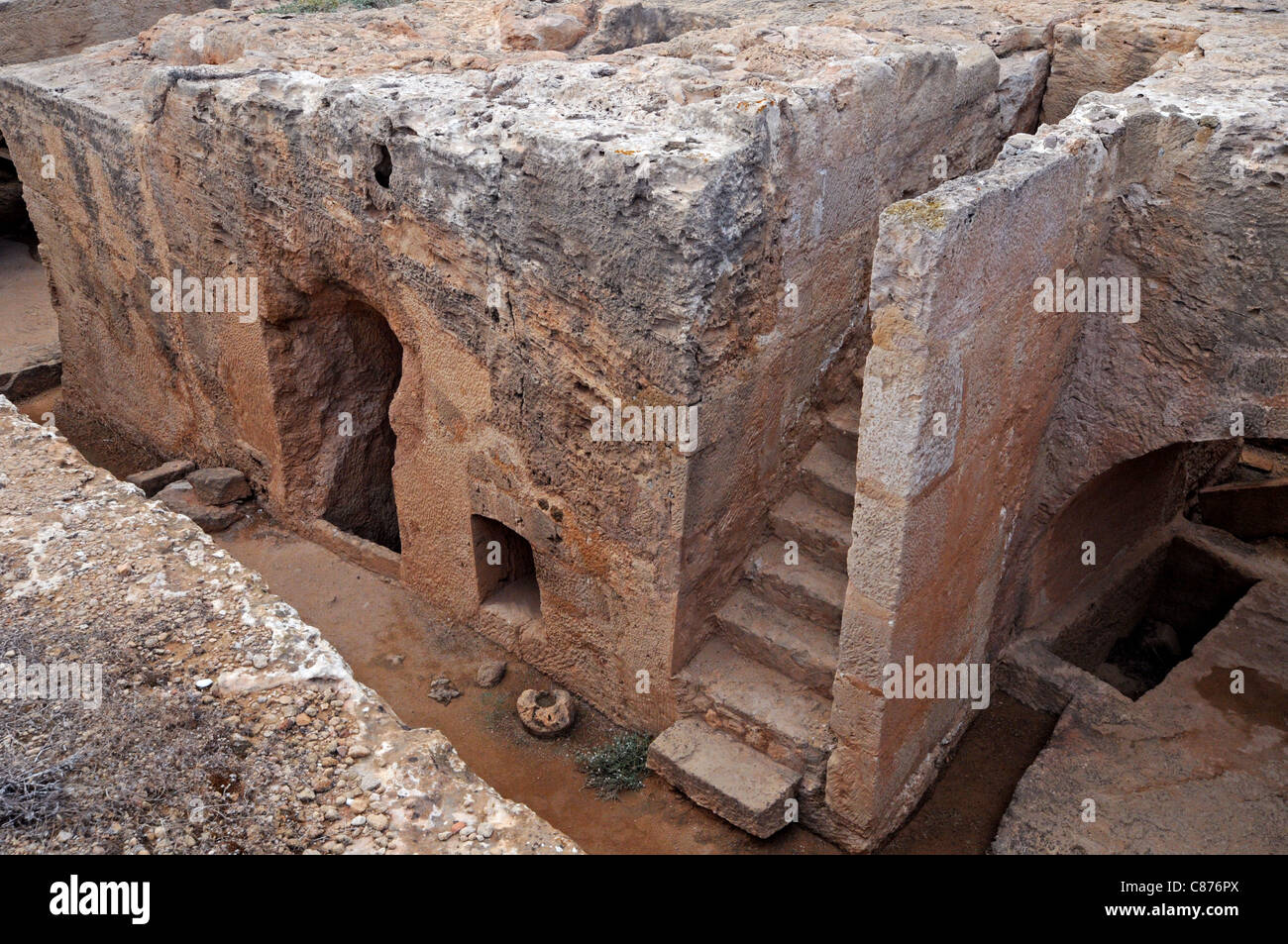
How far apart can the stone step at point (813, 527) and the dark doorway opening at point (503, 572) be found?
1.41 m

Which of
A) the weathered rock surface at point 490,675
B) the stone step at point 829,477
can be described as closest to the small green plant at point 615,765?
the weathered rock surface at point 490,675

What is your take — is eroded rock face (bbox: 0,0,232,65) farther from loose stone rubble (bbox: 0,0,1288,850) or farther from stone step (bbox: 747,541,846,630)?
stone step (bbox: 747,541,846,630)

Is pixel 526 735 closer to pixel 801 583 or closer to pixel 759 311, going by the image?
pixel 801 583

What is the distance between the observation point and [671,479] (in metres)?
4.94

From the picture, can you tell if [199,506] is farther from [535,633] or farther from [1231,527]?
[1231,527]

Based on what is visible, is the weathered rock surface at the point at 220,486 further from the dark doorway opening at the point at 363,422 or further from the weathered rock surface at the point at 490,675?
the weathered rock surface at the point at 490,675

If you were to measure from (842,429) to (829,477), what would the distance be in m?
0.26

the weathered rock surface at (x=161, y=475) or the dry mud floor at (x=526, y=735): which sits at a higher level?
the weathered rock surface at (x=161, y=475)

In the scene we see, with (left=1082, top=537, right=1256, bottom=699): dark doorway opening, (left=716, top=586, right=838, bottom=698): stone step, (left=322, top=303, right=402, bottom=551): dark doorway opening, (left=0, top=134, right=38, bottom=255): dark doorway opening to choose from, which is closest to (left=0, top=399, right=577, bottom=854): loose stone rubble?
(left=716, top=586, right=838, bottom=698): stone step

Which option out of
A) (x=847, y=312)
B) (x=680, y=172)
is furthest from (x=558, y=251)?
(x=847, y=312)

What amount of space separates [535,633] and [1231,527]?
204 inches

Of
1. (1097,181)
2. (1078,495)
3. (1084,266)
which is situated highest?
Result: (1097,181)

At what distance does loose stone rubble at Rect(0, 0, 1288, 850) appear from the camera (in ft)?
15.0

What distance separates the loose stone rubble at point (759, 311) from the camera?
15.0 feet
